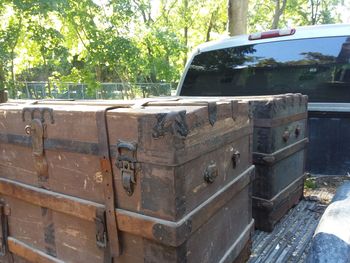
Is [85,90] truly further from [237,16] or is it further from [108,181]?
[108,181]

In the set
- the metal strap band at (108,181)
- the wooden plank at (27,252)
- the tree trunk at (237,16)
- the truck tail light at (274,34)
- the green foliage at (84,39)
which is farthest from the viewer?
the green foliage at (84,39)

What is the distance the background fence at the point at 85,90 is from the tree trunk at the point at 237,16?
200 inches

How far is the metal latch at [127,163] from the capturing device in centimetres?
154

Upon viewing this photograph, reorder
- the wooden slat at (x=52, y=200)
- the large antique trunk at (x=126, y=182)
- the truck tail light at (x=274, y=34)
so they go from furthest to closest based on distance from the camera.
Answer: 1. the truck tail light at (x=274, y=34)
2. the wooden slat at (x=52, y=200)
3. the large antique trunk at (x=126, y=182)

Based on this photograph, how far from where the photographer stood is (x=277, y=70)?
12.0 feet

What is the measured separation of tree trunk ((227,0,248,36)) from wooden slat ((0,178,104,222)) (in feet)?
21.6

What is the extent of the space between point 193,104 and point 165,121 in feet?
1.25

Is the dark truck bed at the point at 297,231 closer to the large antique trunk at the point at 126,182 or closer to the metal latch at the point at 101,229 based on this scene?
the large antique trunk at the point at 126,182

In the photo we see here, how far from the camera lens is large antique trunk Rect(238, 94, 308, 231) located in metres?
2.74

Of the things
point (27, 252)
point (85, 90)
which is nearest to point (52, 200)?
point (27, 252)

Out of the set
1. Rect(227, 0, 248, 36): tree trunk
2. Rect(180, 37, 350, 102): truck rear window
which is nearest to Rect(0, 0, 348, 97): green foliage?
Rect(227, 0, 248, 36): tree trunk

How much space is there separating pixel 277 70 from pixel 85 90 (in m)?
10.5

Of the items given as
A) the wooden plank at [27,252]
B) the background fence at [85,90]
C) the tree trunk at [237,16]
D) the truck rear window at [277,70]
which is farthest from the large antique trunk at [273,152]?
the background fence at [85,90]

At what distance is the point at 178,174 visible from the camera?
4.82 ft
